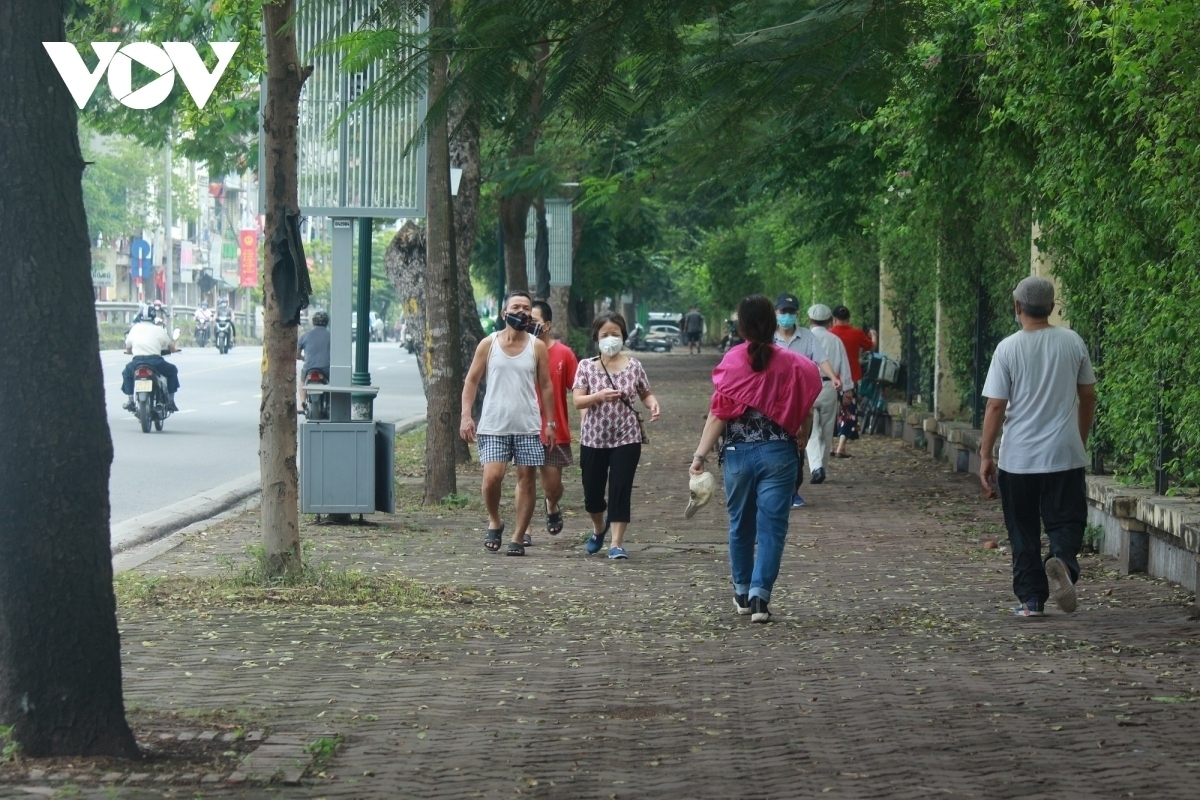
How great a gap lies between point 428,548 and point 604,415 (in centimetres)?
158

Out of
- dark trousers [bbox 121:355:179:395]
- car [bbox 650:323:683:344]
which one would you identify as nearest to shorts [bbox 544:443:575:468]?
dark trousers [bbox 121:355:179:395]

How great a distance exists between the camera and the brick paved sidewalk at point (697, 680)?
18.8ft

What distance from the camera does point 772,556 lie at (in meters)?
9.23

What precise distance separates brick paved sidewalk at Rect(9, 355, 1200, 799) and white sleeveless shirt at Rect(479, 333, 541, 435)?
Answer: 0.90m

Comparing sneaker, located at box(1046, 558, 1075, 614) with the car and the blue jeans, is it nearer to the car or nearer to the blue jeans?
the blue jeans

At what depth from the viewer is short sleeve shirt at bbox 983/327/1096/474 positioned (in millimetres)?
9062

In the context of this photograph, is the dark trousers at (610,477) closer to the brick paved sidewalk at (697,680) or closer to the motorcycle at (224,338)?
the brick paved sidewalk at (697,680)

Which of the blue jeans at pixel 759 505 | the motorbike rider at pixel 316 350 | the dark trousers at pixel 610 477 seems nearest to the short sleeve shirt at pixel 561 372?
the dark trousers at pixel 610 477

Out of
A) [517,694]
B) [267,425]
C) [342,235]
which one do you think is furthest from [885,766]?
[342,235]

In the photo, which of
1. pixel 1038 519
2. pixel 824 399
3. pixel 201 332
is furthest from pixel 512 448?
pixel 201 332

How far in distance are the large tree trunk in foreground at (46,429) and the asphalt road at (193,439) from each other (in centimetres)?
672

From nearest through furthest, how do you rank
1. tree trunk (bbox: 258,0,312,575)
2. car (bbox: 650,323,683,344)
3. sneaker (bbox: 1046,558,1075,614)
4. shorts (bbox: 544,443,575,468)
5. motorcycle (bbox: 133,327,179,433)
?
sneaker (bbox: 1046,558,1075,614), tree trunk (bbox: 258,0,312,575), shorts (bbox: 544,443,575,468), motorcycle (bbox: 133,327,179,433), car (bbox: 650,323,683,344)

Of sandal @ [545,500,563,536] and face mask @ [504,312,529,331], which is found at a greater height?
face mask @ [504,312,529,331]

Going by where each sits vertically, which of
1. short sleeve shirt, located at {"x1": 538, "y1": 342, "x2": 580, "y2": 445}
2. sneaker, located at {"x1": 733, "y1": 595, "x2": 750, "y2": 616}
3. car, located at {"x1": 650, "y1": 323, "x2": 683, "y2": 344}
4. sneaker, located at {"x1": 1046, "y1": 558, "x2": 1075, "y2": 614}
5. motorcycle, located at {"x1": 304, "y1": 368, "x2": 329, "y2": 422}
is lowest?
car, located at {"x1": 650, "y1": 323, "x2": 683, "y2": 344}
